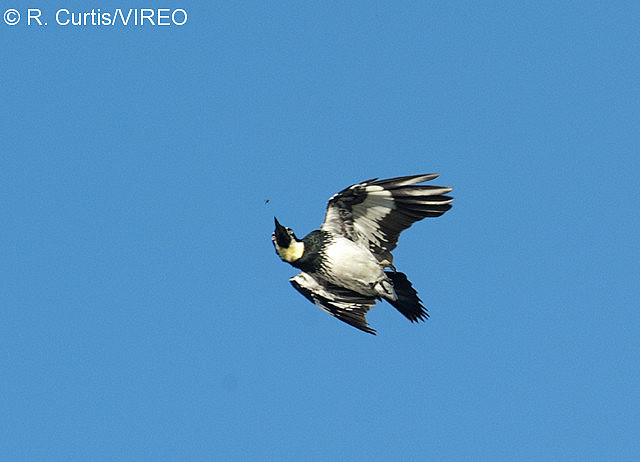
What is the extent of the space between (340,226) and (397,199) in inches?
43.6

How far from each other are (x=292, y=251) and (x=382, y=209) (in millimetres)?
1578

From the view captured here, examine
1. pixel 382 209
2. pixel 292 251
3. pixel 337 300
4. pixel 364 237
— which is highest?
pixel 382 209

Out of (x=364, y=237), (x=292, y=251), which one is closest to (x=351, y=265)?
(x=364, y=237)

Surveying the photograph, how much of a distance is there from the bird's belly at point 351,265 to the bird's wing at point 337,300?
55cm

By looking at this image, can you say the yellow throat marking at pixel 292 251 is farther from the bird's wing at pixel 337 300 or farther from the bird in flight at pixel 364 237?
the bird's wing at pixel 337 300

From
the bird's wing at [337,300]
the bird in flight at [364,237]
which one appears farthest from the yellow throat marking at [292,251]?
the bird's wing at [337,300]

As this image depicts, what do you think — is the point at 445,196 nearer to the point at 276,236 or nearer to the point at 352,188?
the point at 352,188

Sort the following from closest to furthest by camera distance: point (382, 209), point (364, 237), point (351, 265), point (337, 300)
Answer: point (382, 209) → point (351, 265) → point (364, 237) → point (337, 300)

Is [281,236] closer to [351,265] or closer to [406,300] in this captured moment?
[351,265]

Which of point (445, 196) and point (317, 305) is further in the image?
point (317, 305)

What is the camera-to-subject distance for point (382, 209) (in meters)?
19.2

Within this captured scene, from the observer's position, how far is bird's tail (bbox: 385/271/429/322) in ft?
65.5

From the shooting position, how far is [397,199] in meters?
19.0

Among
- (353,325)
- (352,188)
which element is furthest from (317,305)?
(352,188)
